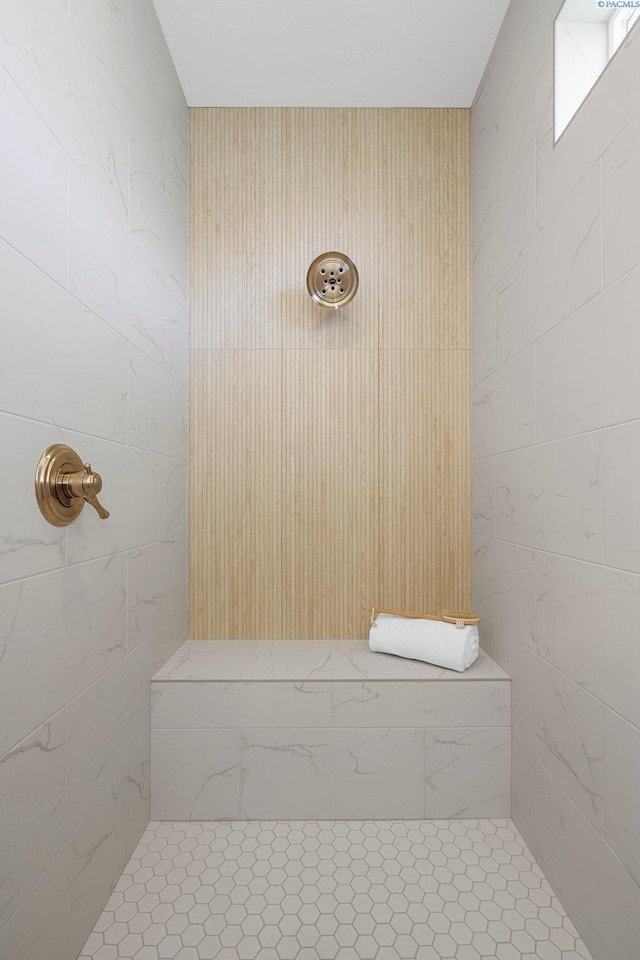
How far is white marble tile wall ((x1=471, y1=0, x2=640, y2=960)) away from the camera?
3.28 feet

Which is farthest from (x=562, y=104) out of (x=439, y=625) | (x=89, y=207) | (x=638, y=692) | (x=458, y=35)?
(x=439, y=625)

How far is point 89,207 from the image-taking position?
117 centimetres

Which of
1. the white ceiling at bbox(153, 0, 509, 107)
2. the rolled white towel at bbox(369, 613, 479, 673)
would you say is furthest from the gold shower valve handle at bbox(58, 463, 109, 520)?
the white ceiling at bbox(153, 0, 509, 107)

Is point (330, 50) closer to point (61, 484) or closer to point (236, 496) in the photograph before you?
point (236, 496)

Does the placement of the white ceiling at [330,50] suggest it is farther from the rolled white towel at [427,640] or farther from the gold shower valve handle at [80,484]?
the rolled white towel at [427,640]

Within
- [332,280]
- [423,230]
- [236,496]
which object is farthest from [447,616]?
[423,230]

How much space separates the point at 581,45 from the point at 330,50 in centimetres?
85

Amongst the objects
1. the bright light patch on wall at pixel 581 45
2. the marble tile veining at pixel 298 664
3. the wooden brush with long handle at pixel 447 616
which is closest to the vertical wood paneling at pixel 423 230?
the bright light patch on wall at pixel 581 45

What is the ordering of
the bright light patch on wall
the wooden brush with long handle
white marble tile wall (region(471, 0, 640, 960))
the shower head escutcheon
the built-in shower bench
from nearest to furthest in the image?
white marble tile wall (region(471, 0, 640, 960)) < the bright light patch on wall < the built-in shower bench < the wooden brush with long handle < the shower head escutcheon

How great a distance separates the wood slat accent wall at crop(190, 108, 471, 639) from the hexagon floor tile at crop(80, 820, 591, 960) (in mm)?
668

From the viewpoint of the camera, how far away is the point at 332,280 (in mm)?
1848

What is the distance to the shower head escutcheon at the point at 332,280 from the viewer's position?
1835 mm

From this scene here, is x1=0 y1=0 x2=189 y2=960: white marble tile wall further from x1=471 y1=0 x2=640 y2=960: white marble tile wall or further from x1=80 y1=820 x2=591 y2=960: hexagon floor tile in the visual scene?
x1=471 y1=0 x2=640 y2=960: white marble tile wall

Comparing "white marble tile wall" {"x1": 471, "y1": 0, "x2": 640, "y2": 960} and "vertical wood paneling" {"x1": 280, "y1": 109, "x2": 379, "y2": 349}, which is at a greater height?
"vertical wood paneling" {"x1": 280, "y1": 109, "x2": 379, "y2": 349}
